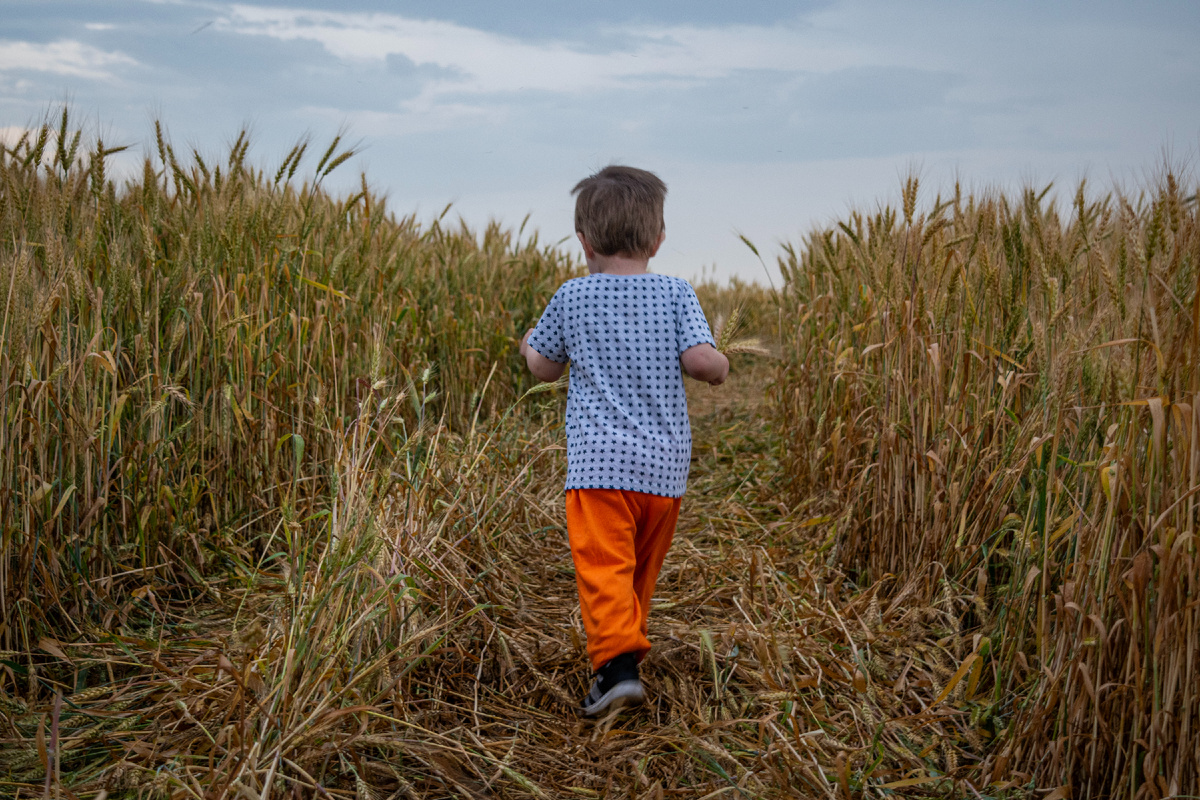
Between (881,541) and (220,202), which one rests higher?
(220,202)

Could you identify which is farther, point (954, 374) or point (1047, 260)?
point (954, 374)

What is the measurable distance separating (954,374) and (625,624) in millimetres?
1269

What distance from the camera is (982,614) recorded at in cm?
212

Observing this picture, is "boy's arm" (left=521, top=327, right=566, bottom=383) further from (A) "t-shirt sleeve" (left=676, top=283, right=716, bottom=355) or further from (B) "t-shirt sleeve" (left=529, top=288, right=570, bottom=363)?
(A) "t-shirt sleeve" (left=676, top=283, right=716, bottom=355)

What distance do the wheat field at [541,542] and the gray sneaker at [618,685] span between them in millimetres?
71

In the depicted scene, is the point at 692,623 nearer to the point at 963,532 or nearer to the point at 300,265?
the point at 963,532

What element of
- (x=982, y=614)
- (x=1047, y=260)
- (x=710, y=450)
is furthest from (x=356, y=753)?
(x=710, y=450)

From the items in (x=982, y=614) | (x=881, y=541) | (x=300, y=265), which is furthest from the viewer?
(x=300, y=265)

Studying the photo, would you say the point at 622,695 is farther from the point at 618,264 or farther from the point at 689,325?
the point at 618,264

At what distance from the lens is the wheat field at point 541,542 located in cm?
149

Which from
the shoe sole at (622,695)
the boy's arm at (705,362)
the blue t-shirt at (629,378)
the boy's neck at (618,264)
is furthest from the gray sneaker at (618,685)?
the boy's neck at (618,264)

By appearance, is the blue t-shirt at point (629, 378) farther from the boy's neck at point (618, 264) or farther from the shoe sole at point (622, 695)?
the shoe sole at point (622, 695)

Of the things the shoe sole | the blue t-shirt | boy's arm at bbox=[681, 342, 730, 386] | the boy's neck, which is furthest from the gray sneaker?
the boy's neck

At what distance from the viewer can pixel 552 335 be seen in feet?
6.59
